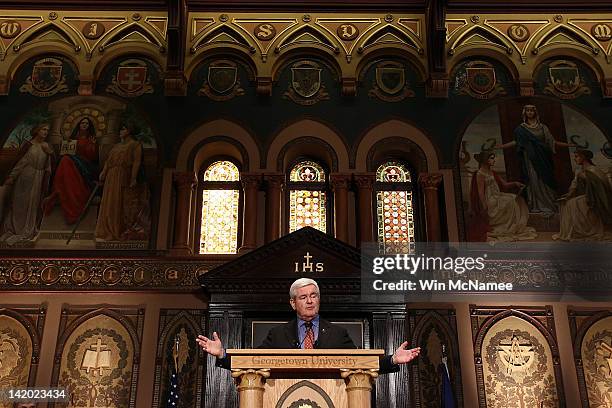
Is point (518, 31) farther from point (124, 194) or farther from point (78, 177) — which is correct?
point (78, 177)

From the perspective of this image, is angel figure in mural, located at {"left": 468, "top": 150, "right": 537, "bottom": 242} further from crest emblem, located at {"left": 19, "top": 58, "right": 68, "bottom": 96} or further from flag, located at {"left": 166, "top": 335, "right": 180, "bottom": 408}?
crest emblem, located at {"left": 19, "top": 58, "right": 68, "bottom": 96}

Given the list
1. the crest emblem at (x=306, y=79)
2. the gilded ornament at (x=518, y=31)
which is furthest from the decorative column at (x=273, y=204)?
the gilded ornament at (x=518, y=31)

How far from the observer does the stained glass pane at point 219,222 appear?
1126 centimetres

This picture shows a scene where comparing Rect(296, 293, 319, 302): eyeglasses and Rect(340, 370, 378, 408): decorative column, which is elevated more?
Rect(296, 293, 319, 302): eyeglasses

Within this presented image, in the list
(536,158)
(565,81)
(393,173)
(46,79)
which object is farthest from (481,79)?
(46,79)

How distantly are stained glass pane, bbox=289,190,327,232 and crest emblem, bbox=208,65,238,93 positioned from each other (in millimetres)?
2023

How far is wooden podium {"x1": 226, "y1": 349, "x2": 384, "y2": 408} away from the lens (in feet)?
14.4

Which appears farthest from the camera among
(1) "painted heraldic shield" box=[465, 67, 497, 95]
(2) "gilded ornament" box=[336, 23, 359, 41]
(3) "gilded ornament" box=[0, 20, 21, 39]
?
(2) "gilded ornament" box=[336, 23, 359, 41]

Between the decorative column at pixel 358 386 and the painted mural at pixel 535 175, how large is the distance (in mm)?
6896

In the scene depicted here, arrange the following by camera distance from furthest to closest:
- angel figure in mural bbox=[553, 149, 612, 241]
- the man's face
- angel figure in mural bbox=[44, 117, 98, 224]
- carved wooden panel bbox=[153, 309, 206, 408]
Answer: angel figure in mural bbox=[44, 117, 98, 224] < angel figure in mural bbox=[553, 149, 612, 241] < carved wooden panel bbox=[153, 309, 206, 408] < the man's face

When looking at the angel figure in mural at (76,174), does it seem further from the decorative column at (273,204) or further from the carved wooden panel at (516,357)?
the carved wooden panel at (516,357)

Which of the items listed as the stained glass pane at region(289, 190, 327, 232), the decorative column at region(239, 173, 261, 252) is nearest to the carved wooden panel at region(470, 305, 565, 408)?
the stained glass pane at region(289, 190, 327, 232)

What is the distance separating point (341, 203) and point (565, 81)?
14.0ft

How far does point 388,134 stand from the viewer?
11742 mm
